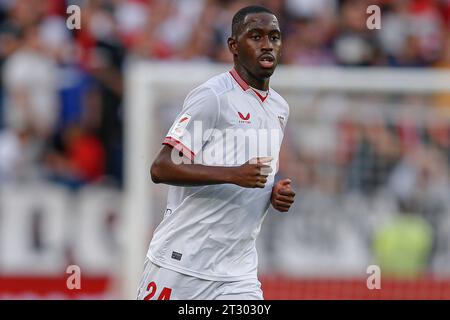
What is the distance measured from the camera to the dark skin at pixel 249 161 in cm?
585

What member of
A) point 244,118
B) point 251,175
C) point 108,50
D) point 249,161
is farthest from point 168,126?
point 251,175

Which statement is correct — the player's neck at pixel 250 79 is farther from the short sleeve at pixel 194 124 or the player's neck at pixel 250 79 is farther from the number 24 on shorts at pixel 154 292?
the number 24 on shorts at pixel 154 292

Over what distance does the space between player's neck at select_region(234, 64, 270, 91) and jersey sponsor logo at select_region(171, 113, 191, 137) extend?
47cm

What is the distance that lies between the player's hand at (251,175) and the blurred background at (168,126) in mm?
5406

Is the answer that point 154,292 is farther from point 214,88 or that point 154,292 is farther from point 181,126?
point 214,88

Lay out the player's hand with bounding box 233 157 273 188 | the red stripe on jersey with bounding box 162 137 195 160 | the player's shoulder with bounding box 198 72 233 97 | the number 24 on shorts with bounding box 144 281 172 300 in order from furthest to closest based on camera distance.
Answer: the number 24 on shorts with bounding box 144 281 172 300, the player's shoulder with bounding box 198 72 233 97, the red stripe on jersey with bounding box 162 137 195 160, the player's hand with bounding box 233 157 273 188

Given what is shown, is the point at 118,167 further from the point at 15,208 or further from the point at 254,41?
the point at 254,41

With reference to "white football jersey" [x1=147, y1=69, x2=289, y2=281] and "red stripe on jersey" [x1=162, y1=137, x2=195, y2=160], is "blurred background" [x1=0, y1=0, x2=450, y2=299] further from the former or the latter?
"red stripe on jersey" [x1=162, y1=137, x2=195, y2=160]

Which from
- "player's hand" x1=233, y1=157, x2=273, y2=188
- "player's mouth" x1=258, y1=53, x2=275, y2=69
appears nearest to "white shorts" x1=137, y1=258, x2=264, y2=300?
"player's hand" x1=233, y1=157, x2=273, y2=188

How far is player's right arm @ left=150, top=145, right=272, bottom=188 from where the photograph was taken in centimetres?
582

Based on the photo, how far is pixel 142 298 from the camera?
630 cm

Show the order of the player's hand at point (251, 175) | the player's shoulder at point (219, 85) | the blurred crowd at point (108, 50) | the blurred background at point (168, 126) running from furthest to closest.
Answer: the blurred crowd at point (108, 50) → the blurred background at point (168, 126) → the player's shoulder at point (219, 85) → the player's hand at point (251, 175)

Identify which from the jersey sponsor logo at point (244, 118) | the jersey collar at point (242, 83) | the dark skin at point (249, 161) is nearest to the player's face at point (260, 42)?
the dark skin at point (249, 161)

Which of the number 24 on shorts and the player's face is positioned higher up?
the player's face
